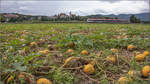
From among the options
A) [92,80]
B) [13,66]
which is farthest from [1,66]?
[92,80]

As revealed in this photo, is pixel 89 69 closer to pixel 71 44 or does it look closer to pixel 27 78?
pixel 27 78

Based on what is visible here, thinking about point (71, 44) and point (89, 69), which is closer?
point (89, 69)

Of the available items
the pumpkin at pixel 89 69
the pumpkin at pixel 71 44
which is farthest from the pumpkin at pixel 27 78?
the pumpkin at pixel 71 44

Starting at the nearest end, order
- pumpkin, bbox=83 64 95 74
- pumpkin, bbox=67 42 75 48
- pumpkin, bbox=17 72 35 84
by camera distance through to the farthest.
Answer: pumpkin, bbox=17 72 35 84
pumpkin, bbox=83 64 95 74
pumpkin, bbox=67 42 75 48

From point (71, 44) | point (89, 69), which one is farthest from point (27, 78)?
point (71, 44)

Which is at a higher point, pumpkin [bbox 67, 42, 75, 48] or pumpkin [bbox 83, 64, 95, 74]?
pumpkin [bbox 67, 42, 75, 48]

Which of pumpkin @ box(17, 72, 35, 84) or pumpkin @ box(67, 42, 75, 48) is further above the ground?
pumpkin @ box(67, 42, 75, 48)

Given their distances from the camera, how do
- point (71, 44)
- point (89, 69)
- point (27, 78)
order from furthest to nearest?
1. point (71, 44)
2. point (89, 69)
3. point (27, 78)

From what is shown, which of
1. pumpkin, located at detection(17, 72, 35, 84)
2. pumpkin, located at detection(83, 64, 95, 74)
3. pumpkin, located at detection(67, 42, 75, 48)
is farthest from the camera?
pumpkin, located at detection(67, 42, 75, 48)

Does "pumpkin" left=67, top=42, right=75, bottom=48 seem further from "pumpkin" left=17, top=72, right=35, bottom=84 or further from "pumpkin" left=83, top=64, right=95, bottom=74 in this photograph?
"pumpkin" left=17, top=72, right=35, bottom=84

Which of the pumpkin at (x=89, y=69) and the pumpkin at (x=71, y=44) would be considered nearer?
the pumpkin at (x=89, y=69)

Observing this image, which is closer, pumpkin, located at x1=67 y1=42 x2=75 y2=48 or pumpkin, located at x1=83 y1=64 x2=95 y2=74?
pumpkin, located at x1=83 y1=64 x2=95 y2=74

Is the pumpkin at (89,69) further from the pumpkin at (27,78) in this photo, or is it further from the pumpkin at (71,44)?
the pumpkin at (71,44)

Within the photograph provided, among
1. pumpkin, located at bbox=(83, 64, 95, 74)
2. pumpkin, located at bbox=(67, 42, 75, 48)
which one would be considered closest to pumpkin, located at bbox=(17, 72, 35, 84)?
pumpkin, located at bbox=(83, 64, 95, 74)
